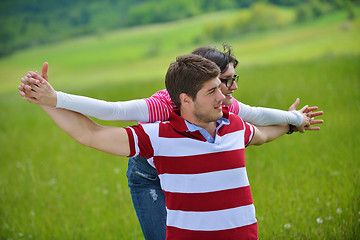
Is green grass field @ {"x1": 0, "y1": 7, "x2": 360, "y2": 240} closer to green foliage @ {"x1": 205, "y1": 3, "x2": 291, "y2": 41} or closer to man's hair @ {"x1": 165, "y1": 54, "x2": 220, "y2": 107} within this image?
man's hair @ {"x1": 165, "y1": 54, "x2": 220, "y2": 107}

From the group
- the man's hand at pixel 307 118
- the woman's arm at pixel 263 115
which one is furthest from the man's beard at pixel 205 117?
the man's hand at pixel 307 118

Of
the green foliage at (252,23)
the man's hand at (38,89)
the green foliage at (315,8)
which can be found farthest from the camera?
the green foliage at (252,23)

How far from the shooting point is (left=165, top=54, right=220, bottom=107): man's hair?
247 centimetres

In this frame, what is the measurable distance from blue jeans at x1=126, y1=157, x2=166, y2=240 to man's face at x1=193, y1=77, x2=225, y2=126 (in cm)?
71

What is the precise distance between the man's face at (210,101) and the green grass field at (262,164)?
1.96 m

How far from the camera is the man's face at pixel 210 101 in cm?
250

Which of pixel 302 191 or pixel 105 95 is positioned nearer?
pixel 302 191

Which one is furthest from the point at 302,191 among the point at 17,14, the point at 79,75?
the point at 17,14

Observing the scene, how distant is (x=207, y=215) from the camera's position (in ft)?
8.15

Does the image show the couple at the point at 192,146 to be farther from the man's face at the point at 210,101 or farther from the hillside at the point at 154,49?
the hillside at the point at 154,49

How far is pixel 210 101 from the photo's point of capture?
2.52 m

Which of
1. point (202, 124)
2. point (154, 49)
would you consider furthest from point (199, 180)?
point (154, 49)

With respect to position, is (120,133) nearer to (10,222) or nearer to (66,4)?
(10,222)

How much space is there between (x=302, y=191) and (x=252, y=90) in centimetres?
593
